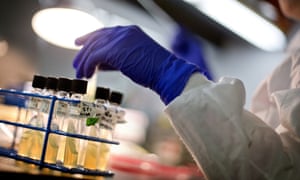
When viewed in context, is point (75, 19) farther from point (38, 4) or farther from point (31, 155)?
point (31, 155)

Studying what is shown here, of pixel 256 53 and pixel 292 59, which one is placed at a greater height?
pixel 256 53

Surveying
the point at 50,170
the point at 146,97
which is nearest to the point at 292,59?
the point at 50,170

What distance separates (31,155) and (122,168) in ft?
1.51

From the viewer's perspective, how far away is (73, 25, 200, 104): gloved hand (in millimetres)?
1167

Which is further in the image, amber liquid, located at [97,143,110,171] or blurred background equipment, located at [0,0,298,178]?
blurred background equipment, located at [0,0,298,178]

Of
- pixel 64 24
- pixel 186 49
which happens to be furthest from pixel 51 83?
pixel 186 49

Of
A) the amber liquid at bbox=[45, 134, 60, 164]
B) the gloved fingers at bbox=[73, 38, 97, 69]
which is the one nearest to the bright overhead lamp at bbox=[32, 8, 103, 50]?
the gloved fingers at bbox=[73, 38, 97, 69]

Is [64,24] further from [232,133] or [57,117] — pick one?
[232,133]

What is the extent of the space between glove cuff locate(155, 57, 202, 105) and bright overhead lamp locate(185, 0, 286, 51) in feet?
3.29

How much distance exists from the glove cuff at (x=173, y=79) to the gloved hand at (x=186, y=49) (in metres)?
0.76

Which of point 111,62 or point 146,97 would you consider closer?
point 111,62

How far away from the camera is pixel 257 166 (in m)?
1.11

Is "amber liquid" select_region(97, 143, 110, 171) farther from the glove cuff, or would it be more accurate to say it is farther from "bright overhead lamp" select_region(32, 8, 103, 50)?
"bright overhead lamp" select_region(32, 8, 103, 50)

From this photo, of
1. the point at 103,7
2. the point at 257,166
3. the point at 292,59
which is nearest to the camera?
the point at 257,166
